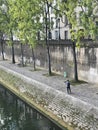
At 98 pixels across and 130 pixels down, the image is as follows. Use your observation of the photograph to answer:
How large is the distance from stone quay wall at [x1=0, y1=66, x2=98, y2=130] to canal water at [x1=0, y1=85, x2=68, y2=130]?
65 cm

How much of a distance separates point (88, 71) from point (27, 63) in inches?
824

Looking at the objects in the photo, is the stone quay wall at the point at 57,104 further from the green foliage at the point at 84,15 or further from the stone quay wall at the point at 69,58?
the green foliage at the point at 84,15

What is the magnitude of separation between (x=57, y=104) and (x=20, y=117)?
5.51 meters

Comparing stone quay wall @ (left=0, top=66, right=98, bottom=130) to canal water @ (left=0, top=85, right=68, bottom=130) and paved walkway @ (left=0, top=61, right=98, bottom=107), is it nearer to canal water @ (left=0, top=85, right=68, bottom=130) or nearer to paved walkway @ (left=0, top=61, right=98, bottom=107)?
canal water @ (left=0, top=85, right=68, bottom=130)

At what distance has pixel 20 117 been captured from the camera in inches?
1332

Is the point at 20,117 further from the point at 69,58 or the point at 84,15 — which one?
the point at 84,15

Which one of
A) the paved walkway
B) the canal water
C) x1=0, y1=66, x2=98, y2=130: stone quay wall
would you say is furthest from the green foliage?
the canal water

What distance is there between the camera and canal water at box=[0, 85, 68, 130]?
1186 inches

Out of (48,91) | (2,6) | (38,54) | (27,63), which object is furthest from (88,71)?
(2,6)

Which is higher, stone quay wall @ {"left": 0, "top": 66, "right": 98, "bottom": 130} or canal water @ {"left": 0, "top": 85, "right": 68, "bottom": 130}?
stone quay wall @ {"left": 0, "top": 66, "right": 98, "bottom": 130}

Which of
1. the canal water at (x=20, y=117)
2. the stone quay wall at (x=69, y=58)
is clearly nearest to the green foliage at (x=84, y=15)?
the stone quay wall at (x=69, y=58)

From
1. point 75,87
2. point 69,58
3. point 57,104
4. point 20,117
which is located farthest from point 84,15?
point 20,117

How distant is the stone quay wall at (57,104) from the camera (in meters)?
25.7

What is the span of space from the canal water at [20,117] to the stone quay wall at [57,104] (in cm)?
65
